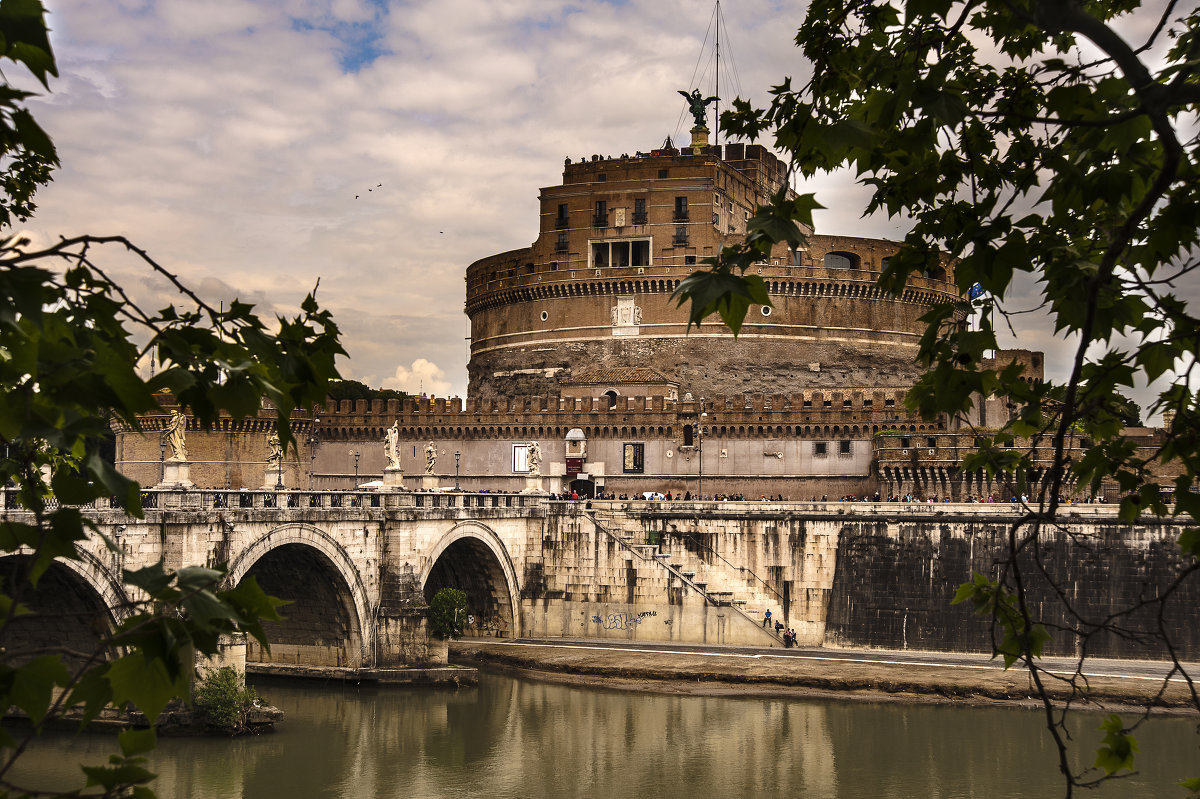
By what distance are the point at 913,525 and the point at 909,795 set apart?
1504cm

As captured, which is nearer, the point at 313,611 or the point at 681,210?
the point at 313,611

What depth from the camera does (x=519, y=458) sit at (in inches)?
1774

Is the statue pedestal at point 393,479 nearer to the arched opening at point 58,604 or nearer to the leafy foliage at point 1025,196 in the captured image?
the arched opening at point 58,604

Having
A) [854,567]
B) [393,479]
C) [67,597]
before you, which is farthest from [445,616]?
[854,567]

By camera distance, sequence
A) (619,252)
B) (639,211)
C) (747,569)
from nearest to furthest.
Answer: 1. (747,569)
2. (639,211)
3. (619,252)

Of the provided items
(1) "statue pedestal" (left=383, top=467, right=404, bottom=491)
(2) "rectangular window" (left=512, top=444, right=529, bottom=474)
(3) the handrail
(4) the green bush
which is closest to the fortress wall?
(3) the handrail

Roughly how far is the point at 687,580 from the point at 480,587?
19.3 feet

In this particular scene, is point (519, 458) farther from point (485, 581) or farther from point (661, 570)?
point (661, 570)

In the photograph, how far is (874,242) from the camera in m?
53.6

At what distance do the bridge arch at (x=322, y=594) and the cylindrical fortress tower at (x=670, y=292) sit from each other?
23.9 meters

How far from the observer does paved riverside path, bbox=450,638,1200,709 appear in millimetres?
26531

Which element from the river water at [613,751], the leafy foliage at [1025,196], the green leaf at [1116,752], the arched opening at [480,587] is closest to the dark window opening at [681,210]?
the arched opening at [480,587]

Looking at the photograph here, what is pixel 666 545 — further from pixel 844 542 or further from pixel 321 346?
pixel 321 346

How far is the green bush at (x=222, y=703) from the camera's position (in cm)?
2247
